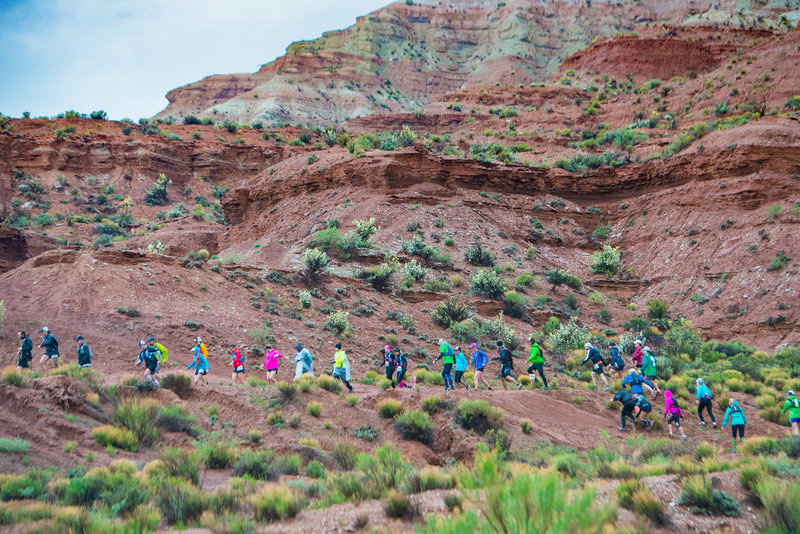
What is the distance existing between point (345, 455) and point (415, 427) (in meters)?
1.86

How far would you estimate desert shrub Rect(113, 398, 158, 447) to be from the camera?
9.00 m

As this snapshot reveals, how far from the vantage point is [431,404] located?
1092 cm

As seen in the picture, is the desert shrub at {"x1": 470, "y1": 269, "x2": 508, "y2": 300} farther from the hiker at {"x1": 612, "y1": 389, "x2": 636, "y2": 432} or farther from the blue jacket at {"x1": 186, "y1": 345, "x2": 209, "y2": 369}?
the blue jacket at {"x1": 186, "y1": 345, "x2": 209, "y2": 369}

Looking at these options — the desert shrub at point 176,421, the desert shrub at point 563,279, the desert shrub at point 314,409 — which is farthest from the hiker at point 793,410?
the desert shrub at point 563,279

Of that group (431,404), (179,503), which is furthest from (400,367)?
(179,503)

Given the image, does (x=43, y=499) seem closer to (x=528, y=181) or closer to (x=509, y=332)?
(x=509, y=332)

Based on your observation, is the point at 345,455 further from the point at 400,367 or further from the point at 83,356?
the point at 83,356

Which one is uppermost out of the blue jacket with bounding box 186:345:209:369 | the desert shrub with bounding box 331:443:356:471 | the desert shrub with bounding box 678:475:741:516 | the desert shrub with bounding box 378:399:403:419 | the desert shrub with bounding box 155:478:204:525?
the blue jacket with bounding box 186:345:209:369

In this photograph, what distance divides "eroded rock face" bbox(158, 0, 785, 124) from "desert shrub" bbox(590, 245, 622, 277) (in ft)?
172

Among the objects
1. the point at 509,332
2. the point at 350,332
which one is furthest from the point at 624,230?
the point at 350,332

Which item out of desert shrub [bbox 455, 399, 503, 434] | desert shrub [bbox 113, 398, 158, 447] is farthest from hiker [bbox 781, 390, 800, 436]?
desert shrub [bbox 113, 398, 158, 447]

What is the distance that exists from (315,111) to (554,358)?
210 ft

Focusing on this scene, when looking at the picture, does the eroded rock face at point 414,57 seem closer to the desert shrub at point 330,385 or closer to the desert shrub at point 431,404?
the desert shrub at point 330,385

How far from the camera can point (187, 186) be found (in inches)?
1855
